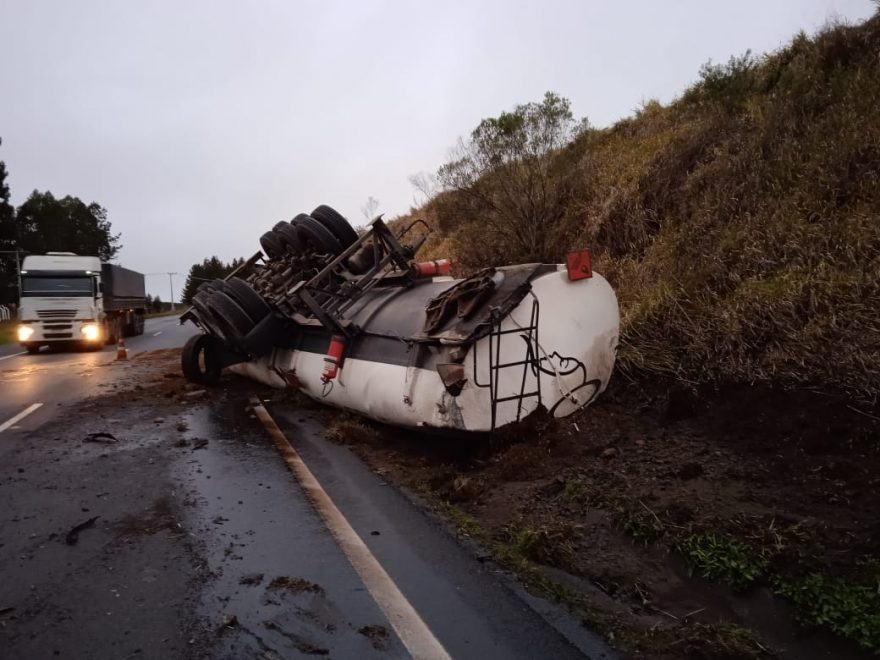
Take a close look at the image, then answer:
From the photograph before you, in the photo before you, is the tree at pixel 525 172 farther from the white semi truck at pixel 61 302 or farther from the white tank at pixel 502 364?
the white semi truck at pixel 61 302

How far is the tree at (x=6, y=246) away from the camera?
44.4 meters

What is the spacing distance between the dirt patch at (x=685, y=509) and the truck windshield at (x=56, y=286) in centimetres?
1675

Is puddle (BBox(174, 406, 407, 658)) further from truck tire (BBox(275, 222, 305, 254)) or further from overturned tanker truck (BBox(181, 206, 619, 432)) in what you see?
truck tire (BBox(275, 222, 305, 254))

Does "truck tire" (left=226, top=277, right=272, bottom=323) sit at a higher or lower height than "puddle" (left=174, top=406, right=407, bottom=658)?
higher

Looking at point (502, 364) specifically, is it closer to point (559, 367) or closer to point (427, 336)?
point (559, 367)

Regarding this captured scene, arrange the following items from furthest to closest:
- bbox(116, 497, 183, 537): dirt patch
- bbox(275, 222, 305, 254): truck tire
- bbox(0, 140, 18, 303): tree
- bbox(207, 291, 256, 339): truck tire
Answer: bbox(0, 140, 18, 303): tree → bbox(275, 222, 305, 254): truck tire → bbox(207, 291, 256, 339): truck tire → bbox(116, 497, 183, 537): dirt patch

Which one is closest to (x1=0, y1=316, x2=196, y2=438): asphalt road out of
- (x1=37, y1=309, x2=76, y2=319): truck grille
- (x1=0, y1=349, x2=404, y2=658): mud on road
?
(x1=37, y1=309, x2=76, y2=319): truck grille

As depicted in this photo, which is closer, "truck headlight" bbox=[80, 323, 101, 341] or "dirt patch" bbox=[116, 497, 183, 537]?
"dirt patch" bbox=[116, 497, 183, 537]

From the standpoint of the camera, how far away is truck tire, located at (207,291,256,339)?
8.77 meters

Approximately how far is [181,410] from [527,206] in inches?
286

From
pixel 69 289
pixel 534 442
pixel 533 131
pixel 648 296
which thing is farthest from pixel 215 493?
pixel 69 289

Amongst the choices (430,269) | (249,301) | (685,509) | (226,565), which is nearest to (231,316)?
(249,301)

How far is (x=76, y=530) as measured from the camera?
4.32 metres

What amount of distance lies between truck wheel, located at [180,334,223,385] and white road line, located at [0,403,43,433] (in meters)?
1.96
